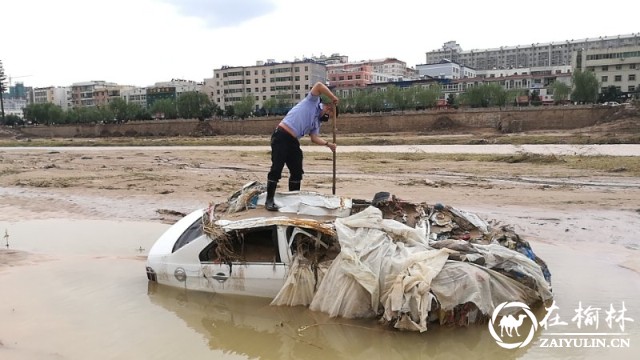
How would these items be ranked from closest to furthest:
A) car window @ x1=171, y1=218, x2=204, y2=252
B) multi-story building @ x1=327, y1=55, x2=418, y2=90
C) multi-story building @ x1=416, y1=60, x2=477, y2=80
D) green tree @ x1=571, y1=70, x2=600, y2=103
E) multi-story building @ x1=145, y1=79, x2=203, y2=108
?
car window @ x1=171, y1=218, x2=204, y2=252, green tree @ x1=571, y1=70, x2=600, y2=103, multi-story building @ x1=327, y1=55, x2=418, y2=90, multi-story building @ x1=416, y1=60, x2=477, y2=80, multi-story building @ x1=145, y1=79, x2=203, y2=108

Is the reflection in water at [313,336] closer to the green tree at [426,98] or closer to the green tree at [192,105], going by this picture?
the green tree at [426,98]

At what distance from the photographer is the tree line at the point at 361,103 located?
7731 cm

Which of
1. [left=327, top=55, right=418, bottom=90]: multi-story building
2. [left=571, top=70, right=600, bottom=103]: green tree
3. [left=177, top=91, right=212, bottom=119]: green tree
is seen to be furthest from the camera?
[left=327, top=55, right=418, bottom=90]: multi-story building

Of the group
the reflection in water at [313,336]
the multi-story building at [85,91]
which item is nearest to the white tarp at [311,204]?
the reflection in water at [313,336]

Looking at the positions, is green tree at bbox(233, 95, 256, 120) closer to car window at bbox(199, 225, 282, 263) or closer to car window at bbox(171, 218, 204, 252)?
car window at bbox(171, 218, 204, 252)

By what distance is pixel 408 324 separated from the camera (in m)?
4.93

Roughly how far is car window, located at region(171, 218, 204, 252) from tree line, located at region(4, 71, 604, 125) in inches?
2972

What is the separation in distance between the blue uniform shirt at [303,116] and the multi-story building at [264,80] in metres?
110

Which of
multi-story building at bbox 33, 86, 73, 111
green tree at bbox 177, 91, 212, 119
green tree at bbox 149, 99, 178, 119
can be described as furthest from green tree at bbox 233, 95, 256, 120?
multi-story building at bbox 33, 86, 73, 111

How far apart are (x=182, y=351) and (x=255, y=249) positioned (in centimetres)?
138

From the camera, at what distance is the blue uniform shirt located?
7000 millimetres

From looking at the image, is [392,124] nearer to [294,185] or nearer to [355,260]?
[294,185]

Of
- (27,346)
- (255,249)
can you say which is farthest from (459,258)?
(27,346)

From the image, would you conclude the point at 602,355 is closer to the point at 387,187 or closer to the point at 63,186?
the point at 387,187
